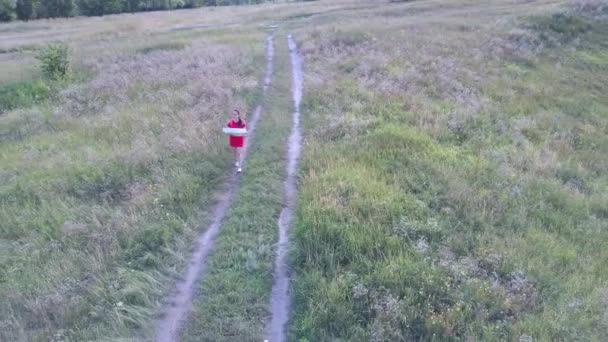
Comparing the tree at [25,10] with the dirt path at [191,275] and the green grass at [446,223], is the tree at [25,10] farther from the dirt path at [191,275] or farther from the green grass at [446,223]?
the dirt path at [191,275]

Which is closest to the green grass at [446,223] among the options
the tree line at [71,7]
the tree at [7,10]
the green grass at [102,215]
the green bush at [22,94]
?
the green grass at [102,215]

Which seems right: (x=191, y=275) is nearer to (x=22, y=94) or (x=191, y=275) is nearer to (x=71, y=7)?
(x=22, y=94)

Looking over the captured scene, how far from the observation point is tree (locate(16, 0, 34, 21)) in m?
62.1

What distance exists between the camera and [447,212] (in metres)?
12.6

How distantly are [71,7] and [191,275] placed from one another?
64.6m

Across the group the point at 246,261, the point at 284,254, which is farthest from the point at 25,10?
the point at 284,254

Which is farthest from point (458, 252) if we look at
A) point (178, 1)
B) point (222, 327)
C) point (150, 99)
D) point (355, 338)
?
point (178, 1)

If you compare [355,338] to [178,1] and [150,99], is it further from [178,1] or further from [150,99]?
[178,1]

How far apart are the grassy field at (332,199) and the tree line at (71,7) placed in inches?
1556

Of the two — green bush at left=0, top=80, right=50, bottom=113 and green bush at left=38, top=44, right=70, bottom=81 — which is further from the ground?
green bush at left=38, top=44, right=70, bottom=81

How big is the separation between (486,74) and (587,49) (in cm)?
1077

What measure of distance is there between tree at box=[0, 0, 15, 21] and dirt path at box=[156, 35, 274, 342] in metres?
55.6

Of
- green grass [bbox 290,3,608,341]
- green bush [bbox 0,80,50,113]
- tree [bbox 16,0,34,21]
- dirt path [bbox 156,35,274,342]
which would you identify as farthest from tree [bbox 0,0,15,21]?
dirt path [bbox 156,35,274,342]

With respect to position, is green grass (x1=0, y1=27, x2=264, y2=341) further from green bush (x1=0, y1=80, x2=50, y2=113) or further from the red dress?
green bush (x1=0, y1=80, x2=50, y2=113)
